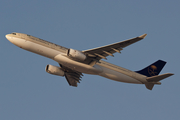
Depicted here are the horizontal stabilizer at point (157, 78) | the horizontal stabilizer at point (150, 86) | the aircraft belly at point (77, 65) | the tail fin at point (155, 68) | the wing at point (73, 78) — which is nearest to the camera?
the aircraft belly at point (77, 65)

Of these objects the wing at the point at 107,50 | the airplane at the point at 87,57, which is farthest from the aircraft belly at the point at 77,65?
the wing at the point at 107,50

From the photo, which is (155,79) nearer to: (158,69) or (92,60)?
(158,69)

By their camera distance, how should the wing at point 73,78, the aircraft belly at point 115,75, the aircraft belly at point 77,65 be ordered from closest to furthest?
1. the aircraft belly at point 77,65
2. the aircraft belly at point 115,75
3. the wing at point 73,78

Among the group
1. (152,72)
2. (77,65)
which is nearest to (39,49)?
(77,65)

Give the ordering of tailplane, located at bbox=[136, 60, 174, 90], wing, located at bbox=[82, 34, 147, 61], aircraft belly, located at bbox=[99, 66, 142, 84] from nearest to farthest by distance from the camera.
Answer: wing, located at bbox=[82, 34, 147, 61], aircraft belly, located at bbox=[99, 66, 142, 84], tailplane, located at bbox=[136, 60, 174, 90]

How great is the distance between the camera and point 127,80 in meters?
44.4

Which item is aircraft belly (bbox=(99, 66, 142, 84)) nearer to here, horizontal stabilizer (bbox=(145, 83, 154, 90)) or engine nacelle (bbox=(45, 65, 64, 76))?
horizontal stabilizer (bbox=(145, 83, 154, 90))

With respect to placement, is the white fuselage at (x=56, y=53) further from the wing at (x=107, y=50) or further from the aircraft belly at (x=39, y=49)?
the wing at (x=107, y=50)

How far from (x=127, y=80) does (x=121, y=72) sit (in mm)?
1877

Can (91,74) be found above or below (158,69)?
below

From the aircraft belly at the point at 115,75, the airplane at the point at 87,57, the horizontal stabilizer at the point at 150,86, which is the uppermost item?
the airplane at the point at 87,57

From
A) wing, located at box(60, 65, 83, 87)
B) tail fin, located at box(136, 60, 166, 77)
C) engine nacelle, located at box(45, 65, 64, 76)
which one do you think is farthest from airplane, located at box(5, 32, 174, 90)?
wing, located at box(60, 65, 83, 87)

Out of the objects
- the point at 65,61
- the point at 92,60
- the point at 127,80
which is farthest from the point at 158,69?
the point at 65,61

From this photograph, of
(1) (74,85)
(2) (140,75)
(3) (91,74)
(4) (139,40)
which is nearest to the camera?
(4) (139,40)
